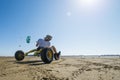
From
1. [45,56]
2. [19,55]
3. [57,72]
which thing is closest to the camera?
[57,72]

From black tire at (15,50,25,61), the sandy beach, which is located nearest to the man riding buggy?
black tire at (15,50,25,61)

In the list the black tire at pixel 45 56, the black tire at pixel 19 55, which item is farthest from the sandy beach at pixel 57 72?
the black tire at pixel 19 55

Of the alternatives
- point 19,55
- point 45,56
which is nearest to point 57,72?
point 45,56

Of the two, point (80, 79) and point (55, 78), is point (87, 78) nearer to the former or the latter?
point (80, 79)

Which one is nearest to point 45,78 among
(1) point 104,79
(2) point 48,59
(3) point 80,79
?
(3) point 80,79

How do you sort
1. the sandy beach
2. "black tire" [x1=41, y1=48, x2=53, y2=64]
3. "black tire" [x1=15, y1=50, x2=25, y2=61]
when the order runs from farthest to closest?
1. "black tire" [x1=15, y1=50, x2=25, y2=61]
2. "black tire" [x1=41, y1=48, x2=53, y2=64]
3. the sandy beach

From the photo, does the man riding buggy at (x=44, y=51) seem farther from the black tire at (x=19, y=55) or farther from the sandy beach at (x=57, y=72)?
the sandy beach at (x=57, y=72)

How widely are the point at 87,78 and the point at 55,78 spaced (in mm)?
795

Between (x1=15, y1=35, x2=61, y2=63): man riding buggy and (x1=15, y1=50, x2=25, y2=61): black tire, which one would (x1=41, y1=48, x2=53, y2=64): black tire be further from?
(x1=15, y1=50, x2=25, y2=61): black tire

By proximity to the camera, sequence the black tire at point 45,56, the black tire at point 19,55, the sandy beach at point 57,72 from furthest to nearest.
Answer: the black tire at point 19,55, the black tire at point 45,56, the sandy beach at point 57,72

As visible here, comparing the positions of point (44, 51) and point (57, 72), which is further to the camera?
point (44, 51)

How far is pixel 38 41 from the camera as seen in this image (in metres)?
9.97

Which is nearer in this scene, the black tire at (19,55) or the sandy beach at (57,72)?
the sandy beach at (57,72)

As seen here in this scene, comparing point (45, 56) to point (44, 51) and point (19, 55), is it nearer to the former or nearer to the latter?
point (44, 51)
